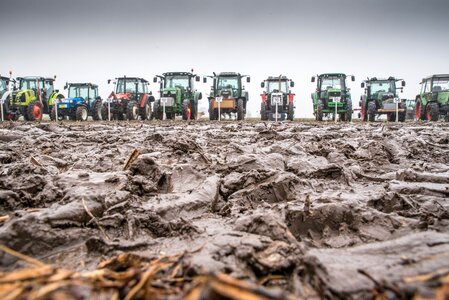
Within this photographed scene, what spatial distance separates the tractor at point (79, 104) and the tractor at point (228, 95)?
254 inches

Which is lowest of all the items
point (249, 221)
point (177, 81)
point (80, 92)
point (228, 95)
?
point (249, 221)

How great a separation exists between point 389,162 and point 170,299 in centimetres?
371

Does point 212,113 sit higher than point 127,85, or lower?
lower

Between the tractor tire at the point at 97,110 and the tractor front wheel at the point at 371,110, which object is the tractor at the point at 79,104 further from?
the tractor front wheel at the point at 371,110

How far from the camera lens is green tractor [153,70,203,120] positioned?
18859 mm

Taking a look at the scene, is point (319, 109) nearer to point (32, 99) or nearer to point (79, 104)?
point (79, 104)

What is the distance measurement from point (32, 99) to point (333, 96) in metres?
15.8

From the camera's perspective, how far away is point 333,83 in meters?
Result: 18.8

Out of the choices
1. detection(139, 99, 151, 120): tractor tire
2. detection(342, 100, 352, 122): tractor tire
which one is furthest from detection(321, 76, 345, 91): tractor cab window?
detection(139, 99, 151, 120): tractor tire

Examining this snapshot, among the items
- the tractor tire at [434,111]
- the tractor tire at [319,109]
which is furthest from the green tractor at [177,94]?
the tractor tire at [434,111]

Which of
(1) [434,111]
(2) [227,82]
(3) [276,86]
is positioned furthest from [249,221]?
(3) [276,86]

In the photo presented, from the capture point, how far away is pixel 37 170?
2.77 metres

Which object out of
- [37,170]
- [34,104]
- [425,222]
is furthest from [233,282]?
[34,104]

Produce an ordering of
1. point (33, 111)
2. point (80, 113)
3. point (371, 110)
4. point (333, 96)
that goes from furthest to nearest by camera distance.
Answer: point (80, 113), point (333, 96), point (371, 110), point (33, 111)
